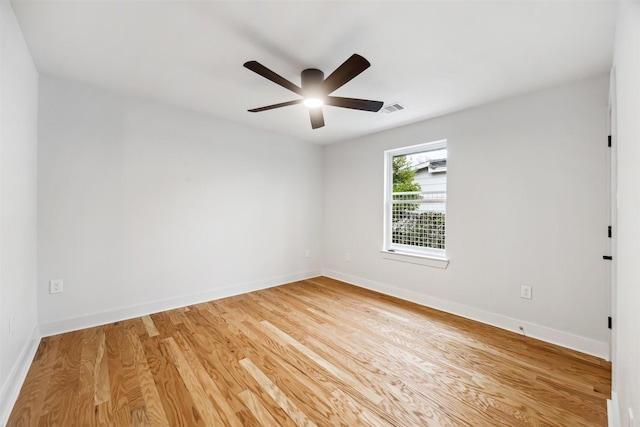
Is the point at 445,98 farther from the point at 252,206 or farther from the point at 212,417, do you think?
the point at 212,417

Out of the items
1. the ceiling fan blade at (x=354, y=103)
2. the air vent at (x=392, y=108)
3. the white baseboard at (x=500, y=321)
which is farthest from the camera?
the air vent at (x=392, y=108)

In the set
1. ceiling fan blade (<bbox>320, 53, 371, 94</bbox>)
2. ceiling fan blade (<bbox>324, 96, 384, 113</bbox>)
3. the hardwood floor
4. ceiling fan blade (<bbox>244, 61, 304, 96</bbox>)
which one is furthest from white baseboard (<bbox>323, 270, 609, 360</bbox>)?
ceiling fan blade (<bbox>244, 61, 304, 96</bbox>)

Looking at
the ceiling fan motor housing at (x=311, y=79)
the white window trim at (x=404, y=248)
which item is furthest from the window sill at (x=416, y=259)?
the ceiling fan motor housing at (x=311, y=79)

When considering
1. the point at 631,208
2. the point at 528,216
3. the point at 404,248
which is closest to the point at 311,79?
the point at 631,208

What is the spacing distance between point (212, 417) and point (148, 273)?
6.66 ft

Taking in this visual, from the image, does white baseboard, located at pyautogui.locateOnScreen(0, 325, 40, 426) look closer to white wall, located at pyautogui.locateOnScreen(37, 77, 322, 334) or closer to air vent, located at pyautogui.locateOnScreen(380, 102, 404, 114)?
white wall, located at pyautogui.locateOnScreen(37, 77, 322, 334)

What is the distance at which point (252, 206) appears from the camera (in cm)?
393

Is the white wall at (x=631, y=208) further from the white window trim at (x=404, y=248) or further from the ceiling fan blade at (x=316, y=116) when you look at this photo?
the white window trim at (x=404, y=248)

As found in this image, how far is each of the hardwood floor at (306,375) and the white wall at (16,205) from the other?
21 cm

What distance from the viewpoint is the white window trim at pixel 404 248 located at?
3.36m

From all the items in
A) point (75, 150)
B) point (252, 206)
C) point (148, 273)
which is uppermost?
point (75, 150)

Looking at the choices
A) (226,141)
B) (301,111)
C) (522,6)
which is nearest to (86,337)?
(226,141)

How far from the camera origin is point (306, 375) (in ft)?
6.39

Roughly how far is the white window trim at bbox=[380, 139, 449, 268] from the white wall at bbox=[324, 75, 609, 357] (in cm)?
9
